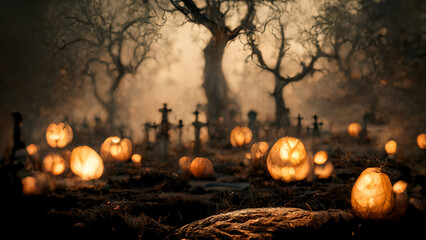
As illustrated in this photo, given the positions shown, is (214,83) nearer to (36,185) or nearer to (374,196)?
(36,185)

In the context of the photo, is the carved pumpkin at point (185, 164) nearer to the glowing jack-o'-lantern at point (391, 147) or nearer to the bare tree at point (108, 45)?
the glowing jack-o'-lantern at point (391, 147)

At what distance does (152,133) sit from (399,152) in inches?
300

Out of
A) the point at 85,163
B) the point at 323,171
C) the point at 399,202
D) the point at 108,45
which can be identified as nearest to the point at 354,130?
the point at 323,171

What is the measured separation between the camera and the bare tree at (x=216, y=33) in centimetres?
1129

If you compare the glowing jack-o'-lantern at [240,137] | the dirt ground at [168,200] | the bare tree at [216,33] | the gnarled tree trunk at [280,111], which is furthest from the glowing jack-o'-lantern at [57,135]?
the gnarled tree trunk at [280,111]

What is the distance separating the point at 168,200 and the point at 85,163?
2428 millimetres

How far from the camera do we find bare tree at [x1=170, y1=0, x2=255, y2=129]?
1129 centimetres

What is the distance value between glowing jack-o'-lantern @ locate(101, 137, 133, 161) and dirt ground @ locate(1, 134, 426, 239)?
255 mm

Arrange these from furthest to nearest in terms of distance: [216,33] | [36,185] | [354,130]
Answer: [216,33] < [354,130] < [36,185]

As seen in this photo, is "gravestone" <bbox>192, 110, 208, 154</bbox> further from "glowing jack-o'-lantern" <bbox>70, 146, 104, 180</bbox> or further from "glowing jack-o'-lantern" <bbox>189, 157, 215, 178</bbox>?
"glowing jack-o'-lantern" <bbox>70, 146, 104, 180</bbox>

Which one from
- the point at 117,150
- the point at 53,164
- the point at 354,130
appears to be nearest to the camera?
the point at 53,164

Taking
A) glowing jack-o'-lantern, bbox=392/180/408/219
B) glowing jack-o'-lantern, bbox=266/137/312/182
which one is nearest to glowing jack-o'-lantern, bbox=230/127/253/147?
glowing jack-o'-lantern, bbox=266/137/312/182

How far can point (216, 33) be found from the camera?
11.9 metres

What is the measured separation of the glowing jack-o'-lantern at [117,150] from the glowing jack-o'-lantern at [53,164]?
176cm
